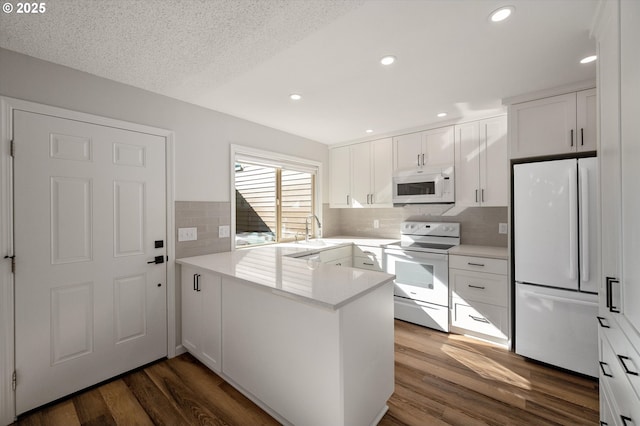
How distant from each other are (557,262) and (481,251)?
2.28 ft

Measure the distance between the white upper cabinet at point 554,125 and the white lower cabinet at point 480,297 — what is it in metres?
1.06

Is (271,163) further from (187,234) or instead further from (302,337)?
(302,337)

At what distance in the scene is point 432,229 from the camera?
138 inches

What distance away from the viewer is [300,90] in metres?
2.32

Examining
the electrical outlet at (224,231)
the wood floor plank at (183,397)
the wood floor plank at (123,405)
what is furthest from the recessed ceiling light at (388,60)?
the wood floor plank at (123,405)

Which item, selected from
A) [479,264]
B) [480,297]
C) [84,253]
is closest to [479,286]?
[480,297]

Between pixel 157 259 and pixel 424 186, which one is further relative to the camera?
pixel 424 186

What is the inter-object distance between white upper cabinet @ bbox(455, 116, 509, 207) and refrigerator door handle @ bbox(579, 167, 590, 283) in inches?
28.7

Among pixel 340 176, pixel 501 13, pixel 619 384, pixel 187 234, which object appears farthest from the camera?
pixel 340 176

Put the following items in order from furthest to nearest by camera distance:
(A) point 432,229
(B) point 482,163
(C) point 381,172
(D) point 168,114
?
(C) point 381,172 → (A) point 432,229 → (B) point 482,163 → (D) point 168,114

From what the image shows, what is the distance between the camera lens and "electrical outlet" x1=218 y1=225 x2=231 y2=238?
281 centimetres

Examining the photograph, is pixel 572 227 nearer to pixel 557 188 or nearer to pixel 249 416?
pixel 557 188

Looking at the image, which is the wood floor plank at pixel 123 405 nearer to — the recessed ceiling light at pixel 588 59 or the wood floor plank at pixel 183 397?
the wood floor plank at pixel 183 397

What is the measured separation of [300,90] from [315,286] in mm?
1669
